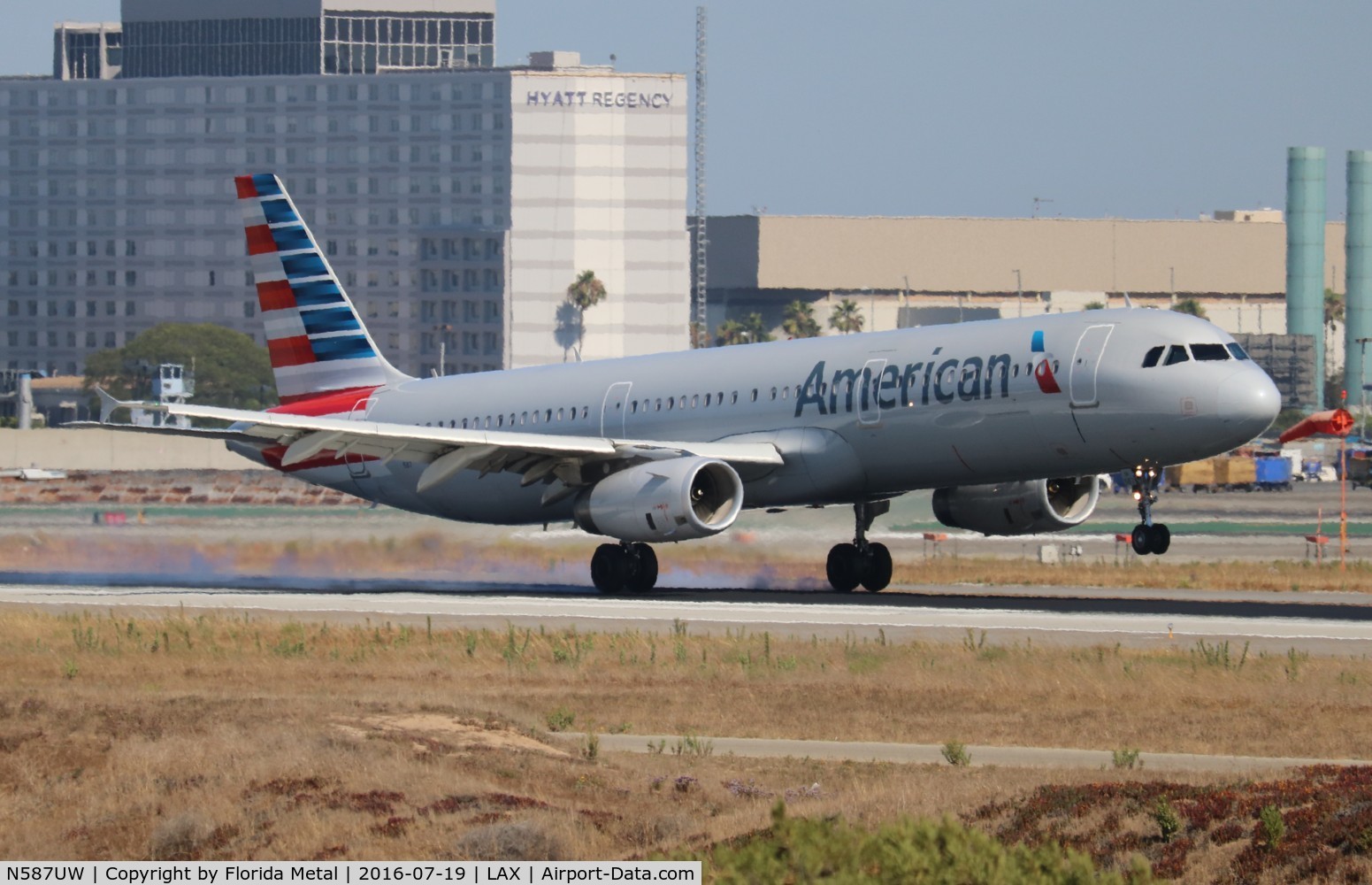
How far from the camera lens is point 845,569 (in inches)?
1629

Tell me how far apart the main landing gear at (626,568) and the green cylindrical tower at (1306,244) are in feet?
483

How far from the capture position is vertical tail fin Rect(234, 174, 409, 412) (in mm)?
46969

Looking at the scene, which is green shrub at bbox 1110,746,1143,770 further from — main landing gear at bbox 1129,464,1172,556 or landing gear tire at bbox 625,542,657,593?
landing gear tire at bbox 625,542,657,593

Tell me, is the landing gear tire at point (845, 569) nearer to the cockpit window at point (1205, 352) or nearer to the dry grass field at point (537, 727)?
the cockpit window at point (1205, 352)

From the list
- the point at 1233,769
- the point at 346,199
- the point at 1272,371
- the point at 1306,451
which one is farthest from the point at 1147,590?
the point at 346,199

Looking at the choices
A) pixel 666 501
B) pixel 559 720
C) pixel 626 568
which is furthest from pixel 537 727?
pixel 626 568

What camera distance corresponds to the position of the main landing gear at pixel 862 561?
41.2m

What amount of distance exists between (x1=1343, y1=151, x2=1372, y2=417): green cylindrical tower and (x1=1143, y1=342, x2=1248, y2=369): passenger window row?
494ft

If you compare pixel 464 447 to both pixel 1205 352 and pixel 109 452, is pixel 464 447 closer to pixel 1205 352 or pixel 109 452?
pixel 1205 352

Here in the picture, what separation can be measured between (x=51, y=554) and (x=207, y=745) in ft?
113

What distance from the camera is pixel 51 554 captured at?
51344 mm

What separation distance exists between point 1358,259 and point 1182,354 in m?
157


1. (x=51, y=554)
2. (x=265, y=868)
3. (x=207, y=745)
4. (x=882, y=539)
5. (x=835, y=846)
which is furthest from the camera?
(x=882, y=539)

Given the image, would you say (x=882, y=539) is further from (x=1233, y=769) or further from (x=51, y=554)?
(x=1233, y=769)
